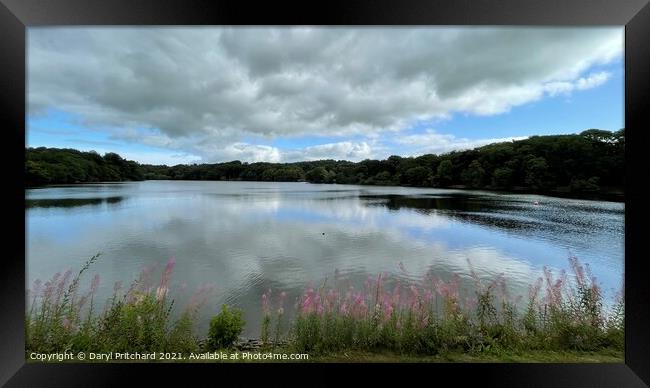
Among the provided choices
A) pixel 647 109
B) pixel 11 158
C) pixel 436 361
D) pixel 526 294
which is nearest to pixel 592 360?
pixel 436 361

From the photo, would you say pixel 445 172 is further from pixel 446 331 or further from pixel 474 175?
pixel 446 331

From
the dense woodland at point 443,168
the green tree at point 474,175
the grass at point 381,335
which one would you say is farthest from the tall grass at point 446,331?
the green tree at point 474,175

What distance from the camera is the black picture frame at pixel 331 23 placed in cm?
171

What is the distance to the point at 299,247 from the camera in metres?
8.26

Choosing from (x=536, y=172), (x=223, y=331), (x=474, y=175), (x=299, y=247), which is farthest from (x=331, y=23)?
(x=474, y=175)

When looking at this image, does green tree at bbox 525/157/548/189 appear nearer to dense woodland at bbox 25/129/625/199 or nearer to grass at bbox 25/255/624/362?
dense woodland at bbox 25/129/625/199

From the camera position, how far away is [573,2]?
1681mm

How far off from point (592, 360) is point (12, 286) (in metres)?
4.13

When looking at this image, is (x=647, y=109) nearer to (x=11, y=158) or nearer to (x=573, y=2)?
(x=573, y=2)

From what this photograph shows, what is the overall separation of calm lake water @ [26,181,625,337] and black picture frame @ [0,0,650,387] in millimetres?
1691

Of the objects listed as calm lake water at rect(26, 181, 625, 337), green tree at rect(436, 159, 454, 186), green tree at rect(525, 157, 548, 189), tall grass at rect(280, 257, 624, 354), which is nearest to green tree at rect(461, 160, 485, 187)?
green tree at rect(436, 159, 454, 186)

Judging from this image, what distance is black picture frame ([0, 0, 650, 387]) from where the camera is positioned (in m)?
1.71

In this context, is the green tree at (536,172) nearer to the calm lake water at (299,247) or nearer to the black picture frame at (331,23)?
the calm lake water at (299,247)

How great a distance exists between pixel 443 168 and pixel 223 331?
41.2 metres
